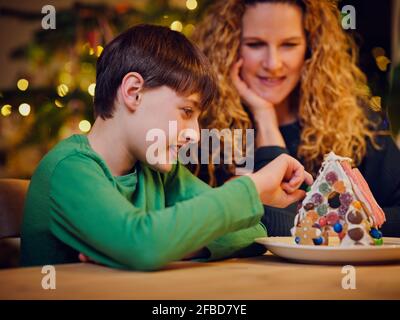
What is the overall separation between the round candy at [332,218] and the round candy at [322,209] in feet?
0.03

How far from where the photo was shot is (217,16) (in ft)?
6.67

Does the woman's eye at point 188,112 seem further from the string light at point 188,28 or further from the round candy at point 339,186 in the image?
the string light at point 188,28

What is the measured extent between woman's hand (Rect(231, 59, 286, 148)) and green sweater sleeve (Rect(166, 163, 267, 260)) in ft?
1.99

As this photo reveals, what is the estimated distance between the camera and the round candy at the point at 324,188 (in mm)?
1052

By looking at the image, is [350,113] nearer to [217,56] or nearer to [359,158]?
[359,158]

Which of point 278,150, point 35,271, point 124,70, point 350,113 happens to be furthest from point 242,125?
point 35,271

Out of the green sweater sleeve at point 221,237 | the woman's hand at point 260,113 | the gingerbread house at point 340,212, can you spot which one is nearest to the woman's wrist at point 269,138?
the woman's hand at point 260,113

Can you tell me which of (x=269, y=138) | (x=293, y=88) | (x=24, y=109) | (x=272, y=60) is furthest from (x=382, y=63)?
(x=24, y=109)

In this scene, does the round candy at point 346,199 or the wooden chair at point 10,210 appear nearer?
the round candy at point 346,199

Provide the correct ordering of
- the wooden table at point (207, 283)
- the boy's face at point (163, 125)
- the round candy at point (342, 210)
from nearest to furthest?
the wooden table at point (207, 283) < the round candy at point (342, 210) < the boy's face at point (163, 125)

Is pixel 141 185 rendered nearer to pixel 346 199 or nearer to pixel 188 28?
pixel 346 199

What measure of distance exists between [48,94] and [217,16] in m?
0.77

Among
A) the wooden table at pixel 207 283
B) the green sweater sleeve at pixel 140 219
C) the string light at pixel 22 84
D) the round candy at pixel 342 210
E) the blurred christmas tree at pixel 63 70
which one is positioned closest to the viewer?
the wooden table at pixel 207 283
